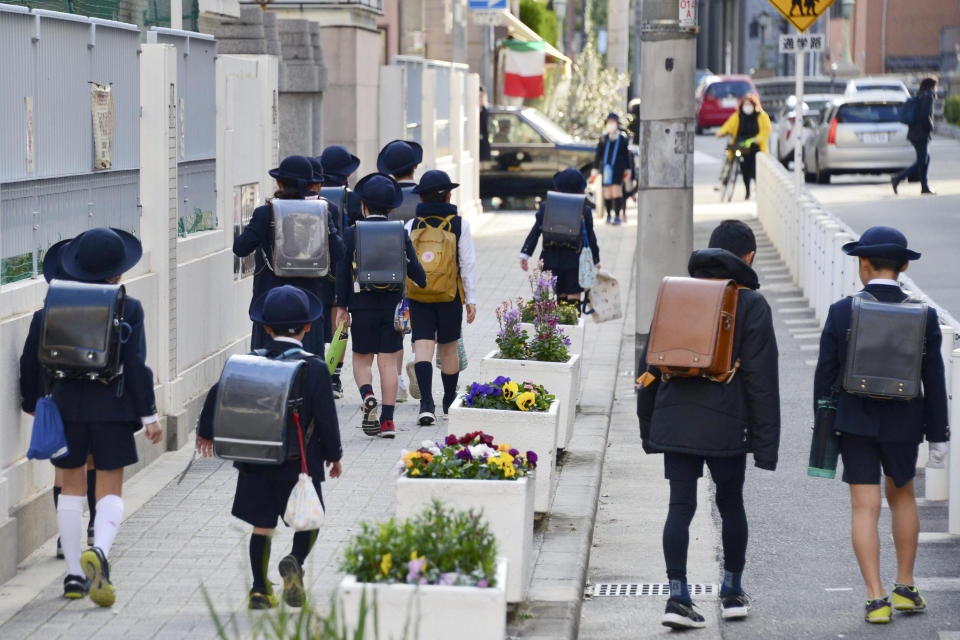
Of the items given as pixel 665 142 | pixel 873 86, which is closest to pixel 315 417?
pixel 665 142

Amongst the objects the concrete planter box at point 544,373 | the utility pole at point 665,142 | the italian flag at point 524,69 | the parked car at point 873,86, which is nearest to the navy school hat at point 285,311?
the concrete planter box at point 544,373

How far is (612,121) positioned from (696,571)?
56.5 feet

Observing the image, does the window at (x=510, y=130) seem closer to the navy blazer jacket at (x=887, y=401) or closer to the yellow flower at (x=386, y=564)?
the navy blazer jacket at (x=887, y=401)

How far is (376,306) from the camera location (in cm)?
1023

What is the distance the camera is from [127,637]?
6.18 metres

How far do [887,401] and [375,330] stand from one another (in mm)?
4342

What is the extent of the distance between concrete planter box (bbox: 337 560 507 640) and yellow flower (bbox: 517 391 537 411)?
9.94 feet

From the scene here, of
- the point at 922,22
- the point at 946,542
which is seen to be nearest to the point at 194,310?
the point at 946,542

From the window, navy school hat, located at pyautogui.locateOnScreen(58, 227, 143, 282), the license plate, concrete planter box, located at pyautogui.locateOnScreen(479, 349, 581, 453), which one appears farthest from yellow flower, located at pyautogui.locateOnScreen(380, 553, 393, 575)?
the license plate

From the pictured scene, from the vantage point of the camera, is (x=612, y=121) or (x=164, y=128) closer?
(x=164, y=128)

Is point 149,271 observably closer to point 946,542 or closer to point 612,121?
point 946,542

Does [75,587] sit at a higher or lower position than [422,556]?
lower

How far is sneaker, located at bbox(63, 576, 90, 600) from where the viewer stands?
21.8 feet

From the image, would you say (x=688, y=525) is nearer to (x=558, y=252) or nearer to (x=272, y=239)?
(x=272, y=239)
